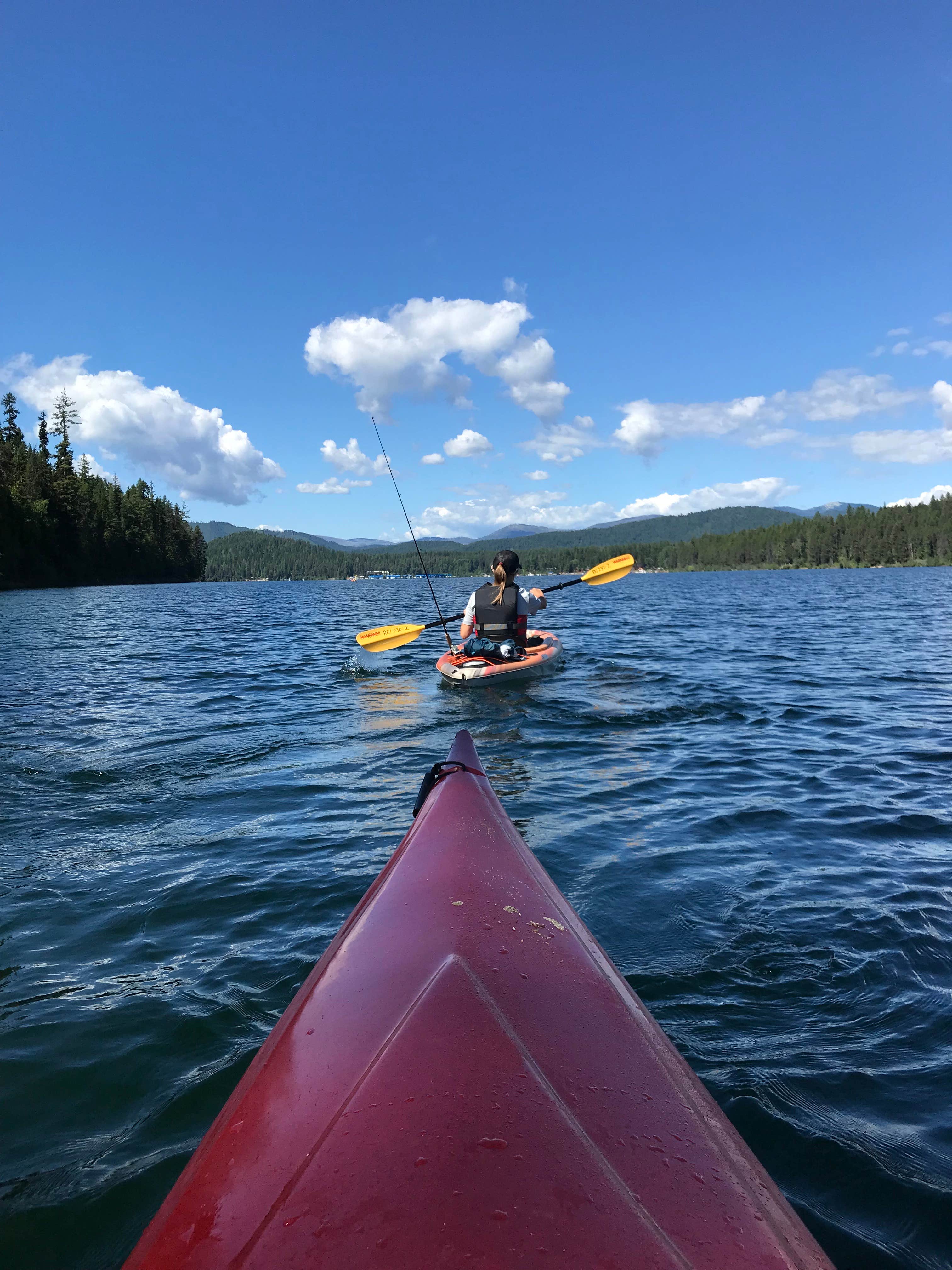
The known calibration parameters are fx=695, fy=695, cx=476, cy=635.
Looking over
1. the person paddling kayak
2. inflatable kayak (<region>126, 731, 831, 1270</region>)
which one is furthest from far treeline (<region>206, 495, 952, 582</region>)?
inflatable kayak (<region>126, 731, 831, 1270</region>)

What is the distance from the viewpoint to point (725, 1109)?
2602 millimetres

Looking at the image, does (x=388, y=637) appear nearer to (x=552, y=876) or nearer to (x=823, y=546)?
(x=552, y=876)

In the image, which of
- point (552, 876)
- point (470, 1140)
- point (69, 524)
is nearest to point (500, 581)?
point (552, 876)

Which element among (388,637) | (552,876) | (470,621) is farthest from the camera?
(388,637)

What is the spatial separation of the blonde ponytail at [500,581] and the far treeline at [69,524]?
61.8 metres

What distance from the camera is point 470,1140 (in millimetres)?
1453

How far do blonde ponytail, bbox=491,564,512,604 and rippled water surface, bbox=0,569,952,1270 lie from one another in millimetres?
1676

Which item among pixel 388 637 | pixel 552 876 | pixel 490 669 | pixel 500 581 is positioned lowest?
pixel 552 876

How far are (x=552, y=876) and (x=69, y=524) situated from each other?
81.7m

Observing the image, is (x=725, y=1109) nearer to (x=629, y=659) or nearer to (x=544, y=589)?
(x=544, y=589)

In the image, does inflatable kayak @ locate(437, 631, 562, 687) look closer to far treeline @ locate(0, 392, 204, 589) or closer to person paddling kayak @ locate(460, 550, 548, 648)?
person paddling kayak @ locate(460, 550, 548, 648)

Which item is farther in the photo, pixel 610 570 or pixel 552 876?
pixel 610 570

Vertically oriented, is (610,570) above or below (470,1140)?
above

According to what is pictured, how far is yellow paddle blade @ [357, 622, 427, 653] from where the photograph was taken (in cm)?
1435
